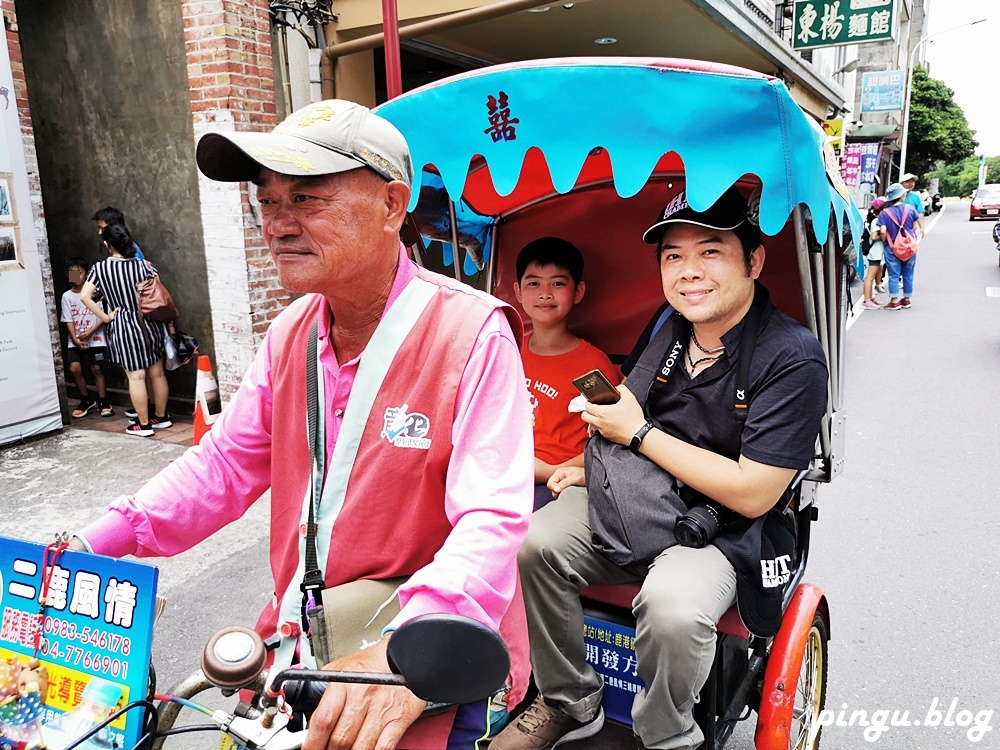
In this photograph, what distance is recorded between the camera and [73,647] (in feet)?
4.13

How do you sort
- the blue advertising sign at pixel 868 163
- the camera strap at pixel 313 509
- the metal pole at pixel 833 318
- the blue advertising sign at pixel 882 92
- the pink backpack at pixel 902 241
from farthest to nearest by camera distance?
the blue advertising sign at pixel 868 163
the blue advertising sign at pixel 882 92
the pink backpack at pixel 902 241
the metal pole at pixel 833 318
the camera strap at pixel 313 509

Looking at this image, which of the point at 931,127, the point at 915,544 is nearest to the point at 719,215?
the point at 915,544

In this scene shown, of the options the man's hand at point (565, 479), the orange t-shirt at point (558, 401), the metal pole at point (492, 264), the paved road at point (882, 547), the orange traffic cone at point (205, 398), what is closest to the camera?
the man's hand at point (565, 479)

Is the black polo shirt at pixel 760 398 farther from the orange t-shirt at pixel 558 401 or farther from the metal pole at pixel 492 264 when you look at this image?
the metal pole at pixel 492 264

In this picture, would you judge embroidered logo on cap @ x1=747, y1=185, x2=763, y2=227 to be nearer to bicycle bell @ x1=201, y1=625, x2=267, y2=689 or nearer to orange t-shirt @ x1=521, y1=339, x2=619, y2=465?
orange t-shirt @ x1=521, y1=339, x2=619, y2=465

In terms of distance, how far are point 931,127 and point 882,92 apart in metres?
27.1

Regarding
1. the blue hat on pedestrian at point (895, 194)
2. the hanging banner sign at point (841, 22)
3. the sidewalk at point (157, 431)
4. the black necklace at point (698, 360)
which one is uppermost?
the hanging banner sign at point (841, 22)

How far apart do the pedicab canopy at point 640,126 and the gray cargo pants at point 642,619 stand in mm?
1037

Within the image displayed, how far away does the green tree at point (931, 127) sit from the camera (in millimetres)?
44688

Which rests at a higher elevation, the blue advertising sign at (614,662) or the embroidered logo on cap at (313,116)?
the embroidered logo on cap at (313,116)

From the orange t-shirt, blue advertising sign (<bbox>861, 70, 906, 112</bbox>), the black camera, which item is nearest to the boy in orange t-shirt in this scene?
the orange t-shirt

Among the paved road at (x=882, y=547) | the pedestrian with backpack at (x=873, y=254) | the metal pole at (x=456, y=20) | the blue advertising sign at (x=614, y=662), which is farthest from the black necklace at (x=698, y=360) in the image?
the pedestrian with backpack at (x=873, y=254)

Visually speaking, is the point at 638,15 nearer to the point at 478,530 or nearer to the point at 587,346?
the point at 587,346

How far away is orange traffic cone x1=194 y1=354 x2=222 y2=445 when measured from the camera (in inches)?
243
